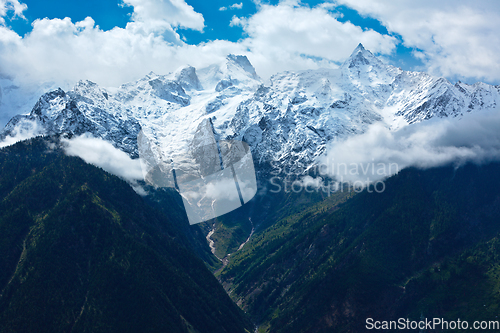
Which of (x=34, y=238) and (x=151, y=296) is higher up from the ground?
(x=34, y=238)

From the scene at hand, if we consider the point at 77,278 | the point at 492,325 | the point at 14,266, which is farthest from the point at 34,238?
the point at 492,325

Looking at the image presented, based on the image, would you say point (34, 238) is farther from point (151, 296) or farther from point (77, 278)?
point (151, 296)

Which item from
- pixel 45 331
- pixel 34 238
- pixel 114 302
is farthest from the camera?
pixel 34 238

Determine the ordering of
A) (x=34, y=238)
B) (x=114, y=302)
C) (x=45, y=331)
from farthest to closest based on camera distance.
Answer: (x=34, y=238)
(x=114, y=302)
(x=45, y=331)

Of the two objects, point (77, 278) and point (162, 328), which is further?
point (77, 278)

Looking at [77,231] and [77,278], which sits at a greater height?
[77,231]

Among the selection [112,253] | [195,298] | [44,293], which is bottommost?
[195,298]

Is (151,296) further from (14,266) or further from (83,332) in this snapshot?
(14,266)

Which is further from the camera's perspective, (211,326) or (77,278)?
(211,326)

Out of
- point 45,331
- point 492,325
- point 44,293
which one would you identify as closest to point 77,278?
point 44,293
